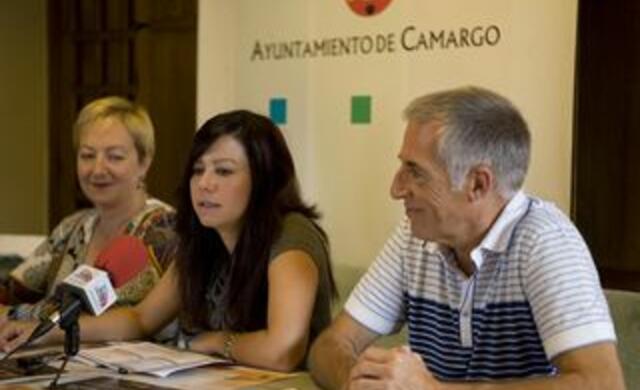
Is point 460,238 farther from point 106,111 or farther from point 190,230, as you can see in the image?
point 106,111

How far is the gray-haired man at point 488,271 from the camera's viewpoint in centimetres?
150

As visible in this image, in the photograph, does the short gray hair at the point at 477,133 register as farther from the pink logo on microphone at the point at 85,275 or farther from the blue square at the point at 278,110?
the blue square at the point at 278,110

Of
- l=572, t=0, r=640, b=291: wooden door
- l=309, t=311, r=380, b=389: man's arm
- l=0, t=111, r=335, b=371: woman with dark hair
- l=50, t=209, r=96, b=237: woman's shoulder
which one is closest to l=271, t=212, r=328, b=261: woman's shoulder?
l=0, t=111, r=335, b=371: woman with dark hair

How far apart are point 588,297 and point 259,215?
0.83 meters

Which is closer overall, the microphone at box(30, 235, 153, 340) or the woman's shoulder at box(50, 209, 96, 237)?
the microphone at box(30, 235, 153, 340)

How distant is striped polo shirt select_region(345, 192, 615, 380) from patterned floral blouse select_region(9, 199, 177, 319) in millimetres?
699

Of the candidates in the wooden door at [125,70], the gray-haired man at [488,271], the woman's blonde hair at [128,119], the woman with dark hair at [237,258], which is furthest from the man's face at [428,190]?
the wooden door at [125,70]

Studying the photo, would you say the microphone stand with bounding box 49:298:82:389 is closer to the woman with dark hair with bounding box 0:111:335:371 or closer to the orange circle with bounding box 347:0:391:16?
the woman with dark hair with bounding box 0:111:335:371

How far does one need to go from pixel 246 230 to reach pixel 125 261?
43cm

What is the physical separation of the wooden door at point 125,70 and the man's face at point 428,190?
2940mm

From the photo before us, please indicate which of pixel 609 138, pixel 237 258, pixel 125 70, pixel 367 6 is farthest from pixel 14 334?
pixel 125 70

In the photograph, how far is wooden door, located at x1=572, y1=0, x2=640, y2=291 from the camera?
108 inches

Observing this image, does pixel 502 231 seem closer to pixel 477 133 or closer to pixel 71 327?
pixel 477 133

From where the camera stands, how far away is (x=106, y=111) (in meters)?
2.63
